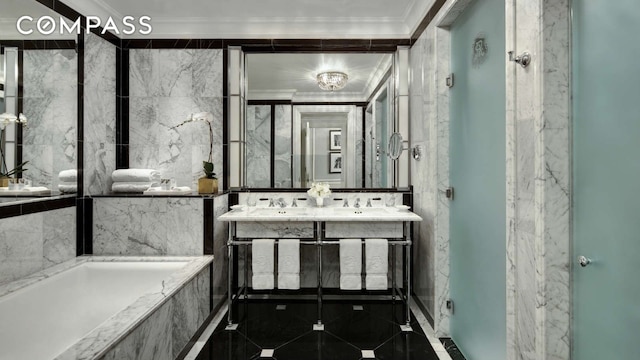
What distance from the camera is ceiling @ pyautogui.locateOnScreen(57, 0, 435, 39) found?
9.54 ft

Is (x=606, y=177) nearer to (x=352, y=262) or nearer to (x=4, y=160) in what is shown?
(x=352, y=262)

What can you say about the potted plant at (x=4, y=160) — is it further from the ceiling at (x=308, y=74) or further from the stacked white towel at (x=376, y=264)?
the stacked white towel at (x=376, y=264)

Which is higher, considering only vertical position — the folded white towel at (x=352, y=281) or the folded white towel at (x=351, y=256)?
the folded white towel at (x=351, y=256)

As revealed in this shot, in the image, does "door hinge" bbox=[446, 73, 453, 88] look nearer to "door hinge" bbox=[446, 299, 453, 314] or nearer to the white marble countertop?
the white marble countertop

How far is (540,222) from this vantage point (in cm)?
131

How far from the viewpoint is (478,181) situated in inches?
79.6

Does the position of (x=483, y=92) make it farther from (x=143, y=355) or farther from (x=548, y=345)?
(x=143, y=355)

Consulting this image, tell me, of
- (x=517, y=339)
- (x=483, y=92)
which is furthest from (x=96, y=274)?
(x=483, y=92)

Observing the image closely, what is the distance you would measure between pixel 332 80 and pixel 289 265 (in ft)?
5.54

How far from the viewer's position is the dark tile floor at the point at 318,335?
2.28 metres

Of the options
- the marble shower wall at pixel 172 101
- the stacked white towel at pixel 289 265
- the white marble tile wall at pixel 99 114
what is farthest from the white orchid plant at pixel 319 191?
the white marble tile wall at pixel 99 114

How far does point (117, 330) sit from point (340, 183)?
2.14 m

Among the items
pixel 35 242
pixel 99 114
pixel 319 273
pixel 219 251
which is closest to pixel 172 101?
pixel 99 114

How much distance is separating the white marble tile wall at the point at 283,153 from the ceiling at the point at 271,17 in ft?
2.40
